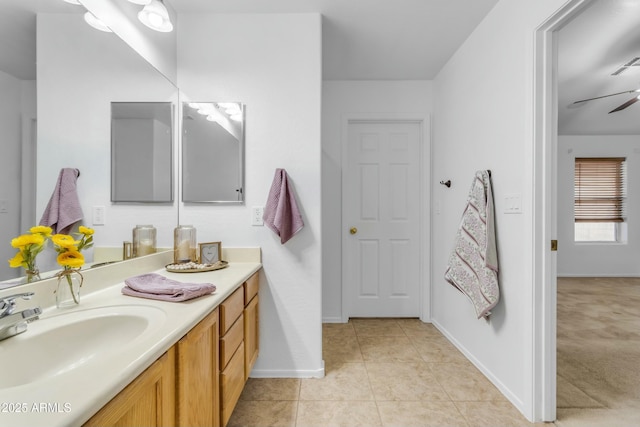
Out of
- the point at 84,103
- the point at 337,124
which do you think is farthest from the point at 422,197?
the point at 84,103

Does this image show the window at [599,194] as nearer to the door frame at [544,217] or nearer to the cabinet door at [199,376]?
the door frame at [544,217]

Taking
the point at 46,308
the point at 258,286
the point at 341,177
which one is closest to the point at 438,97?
the point at 341,177

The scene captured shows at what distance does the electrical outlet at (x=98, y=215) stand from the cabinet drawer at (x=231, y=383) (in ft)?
2.87

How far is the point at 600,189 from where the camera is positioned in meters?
4.86

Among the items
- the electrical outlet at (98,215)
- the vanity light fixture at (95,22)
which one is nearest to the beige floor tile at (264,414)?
the electrical outlet at (98,215)

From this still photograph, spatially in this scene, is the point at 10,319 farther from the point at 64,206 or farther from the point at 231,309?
the point at 231,309

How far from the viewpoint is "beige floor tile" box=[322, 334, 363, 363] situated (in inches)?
87.9

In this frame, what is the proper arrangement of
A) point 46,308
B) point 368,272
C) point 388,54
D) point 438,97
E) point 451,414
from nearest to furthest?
point 46,308 → point 451,414 → point 388,54 → point 438,97 → point 368,272

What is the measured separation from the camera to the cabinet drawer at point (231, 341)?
4.29ft

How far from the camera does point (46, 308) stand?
3.40ft

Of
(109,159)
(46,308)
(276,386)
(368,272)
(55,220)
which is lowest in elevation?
(276,386)

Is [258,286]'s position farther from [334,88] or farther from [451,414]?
[334,88]

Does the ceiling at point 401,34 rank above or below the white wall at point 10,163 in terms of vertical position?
above

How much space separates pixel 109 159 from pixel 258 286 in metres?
1.12
